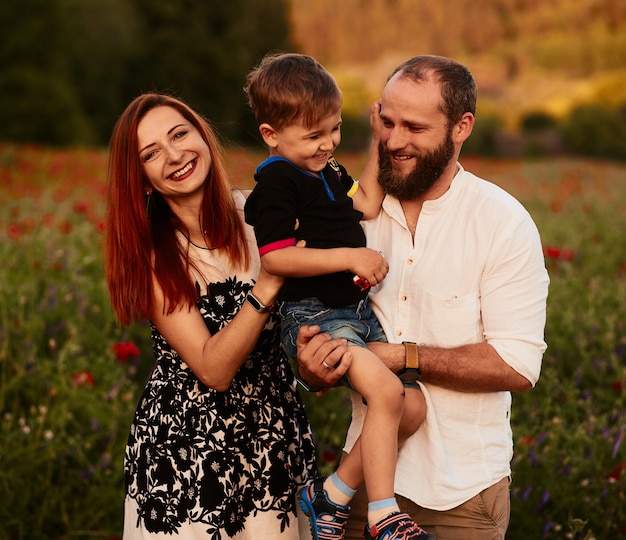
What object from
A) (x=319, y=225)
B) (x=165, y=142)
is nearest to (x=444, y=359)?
(x=319, y=225)

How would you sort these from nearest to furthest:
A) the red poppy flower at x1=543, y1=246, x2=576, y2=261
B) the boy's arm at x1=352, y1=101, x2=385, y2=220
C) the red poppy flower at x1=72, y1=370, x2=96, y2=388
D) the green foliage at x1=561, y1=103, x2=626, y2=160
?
the boy's arm at x1=352, y1=101, x2=385, y2=220 → the red poppy flower at x1=72, y1=370, x2=96, y2=388 → the red poppy flower at x1=543, y1=246, x2=576, y2=261 → the green foliage at x1=561, y1=103, x2=626, y2=160

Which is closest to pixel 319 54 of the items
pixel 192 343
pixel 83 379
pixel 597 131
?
pixel 597 131

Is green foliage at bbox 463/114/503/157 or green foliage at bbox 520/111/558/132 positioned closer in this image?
green foliage at bbox 463/114/503/157

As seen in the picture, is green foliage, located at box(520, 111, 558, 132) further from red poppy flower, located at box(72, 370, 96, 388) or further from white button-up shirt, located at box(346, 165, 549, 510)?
white button-up shirt, located at box(346, 165, 549, 510)

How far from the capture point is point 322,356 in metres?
2.65

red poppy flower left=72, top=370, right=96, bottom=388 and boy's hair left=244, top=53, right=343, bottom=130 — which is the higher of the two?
boy's hair left=244, top=53, right=343, bottom=130

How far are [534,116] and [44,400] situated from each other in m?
40.0

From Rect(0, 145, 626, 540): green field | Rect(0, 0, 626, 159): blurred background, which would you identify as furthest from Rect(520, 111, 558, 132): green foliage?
Rect(0, 145, 626, 540): green field

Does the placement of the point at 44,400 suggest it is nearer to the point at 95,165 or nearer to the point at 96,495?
the point at 96,495

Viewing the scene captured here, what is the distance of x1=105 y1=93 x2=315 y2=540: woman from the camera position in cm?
287

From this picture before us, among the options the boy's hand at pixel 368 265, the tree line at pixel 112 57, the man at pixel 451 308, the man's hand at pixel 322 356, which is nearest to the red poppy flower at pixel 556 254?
the man at pixel 451 308

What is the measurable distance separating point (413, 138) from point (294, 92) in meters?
0.47

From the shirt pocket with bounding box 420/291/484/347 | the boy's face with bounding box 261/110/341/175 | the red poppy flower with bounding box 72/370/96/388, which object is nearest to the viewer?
the boy's face with bounding box 261/110/341/175

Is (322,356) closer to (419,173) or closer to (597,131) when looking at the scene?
(419,173)
